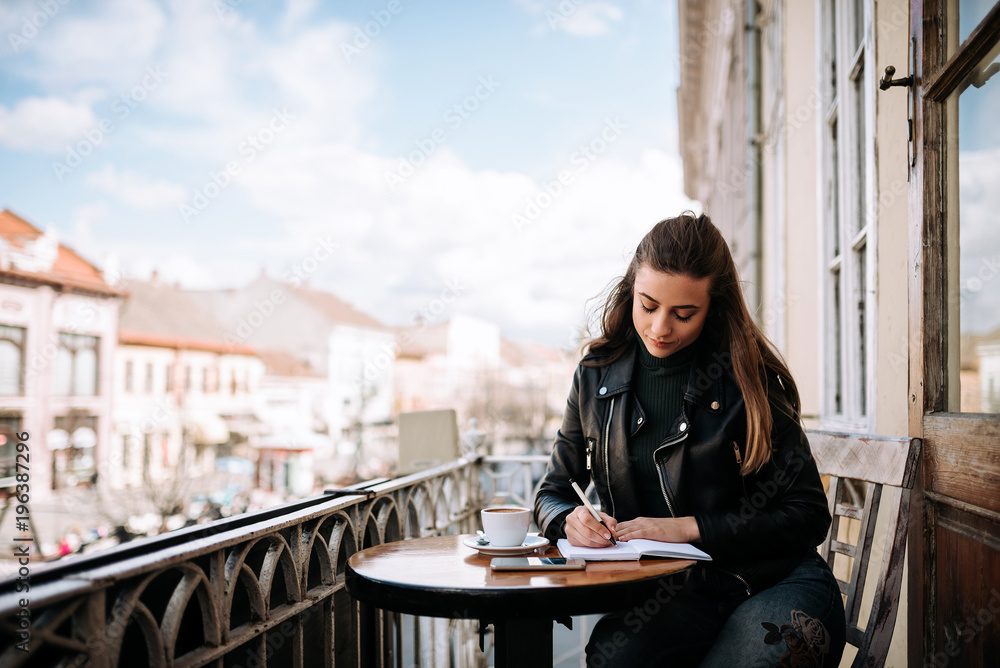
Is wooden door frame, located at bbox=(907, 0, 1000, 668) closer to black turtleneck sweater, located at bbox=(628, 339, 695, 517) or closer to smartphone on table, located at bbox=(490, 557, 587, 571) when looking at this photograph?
black turtleneck sweater, located at bbox=(628, 339, 695, 517)

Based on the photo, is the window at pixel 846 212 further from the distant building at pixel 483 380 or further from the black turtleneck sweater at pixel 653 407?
the distant building at pixel 483 380

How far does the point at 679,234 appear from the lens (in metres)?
1.87

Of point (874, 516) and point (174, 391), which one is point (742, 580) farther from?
point (174, 391)

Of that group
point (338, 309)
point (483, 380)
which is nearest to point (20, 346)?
point (483, 380)

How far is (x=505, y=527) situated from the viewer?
1647 mm

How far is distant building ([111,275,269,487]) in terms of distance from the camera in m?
37.1

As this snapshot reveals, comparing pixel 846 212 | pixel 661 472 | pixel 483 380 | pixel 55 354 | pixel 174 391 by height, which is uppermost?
pixel 846 212

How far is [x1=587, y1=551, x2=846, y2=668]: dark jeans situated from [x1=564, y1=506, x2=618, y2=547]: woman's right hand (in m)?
0.18

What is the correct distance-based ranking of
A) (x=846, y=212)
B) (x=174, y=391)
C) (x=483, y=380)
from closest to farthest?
(x=846, y=212)
(x=174, y=391)
(x=483, y=380)

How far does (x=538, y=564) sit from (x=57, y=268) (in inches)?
1639

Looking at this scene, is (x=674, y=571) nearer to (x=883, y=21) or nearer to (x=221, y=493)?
(x=883, y=21)

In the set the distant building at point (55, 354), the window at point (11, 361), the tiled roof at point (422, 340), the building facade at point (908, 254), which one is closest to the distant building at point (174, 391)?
the distant building at point (55, 354)

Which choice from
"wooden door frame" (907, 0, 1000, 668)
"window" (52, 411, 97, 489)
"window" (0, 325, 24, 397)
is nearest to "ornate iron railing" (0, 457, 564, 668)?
"wooden door frame" (907, 0, 1000, 668)

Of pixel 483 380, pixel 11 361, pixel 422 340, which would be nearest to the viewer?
pixel 11 361
